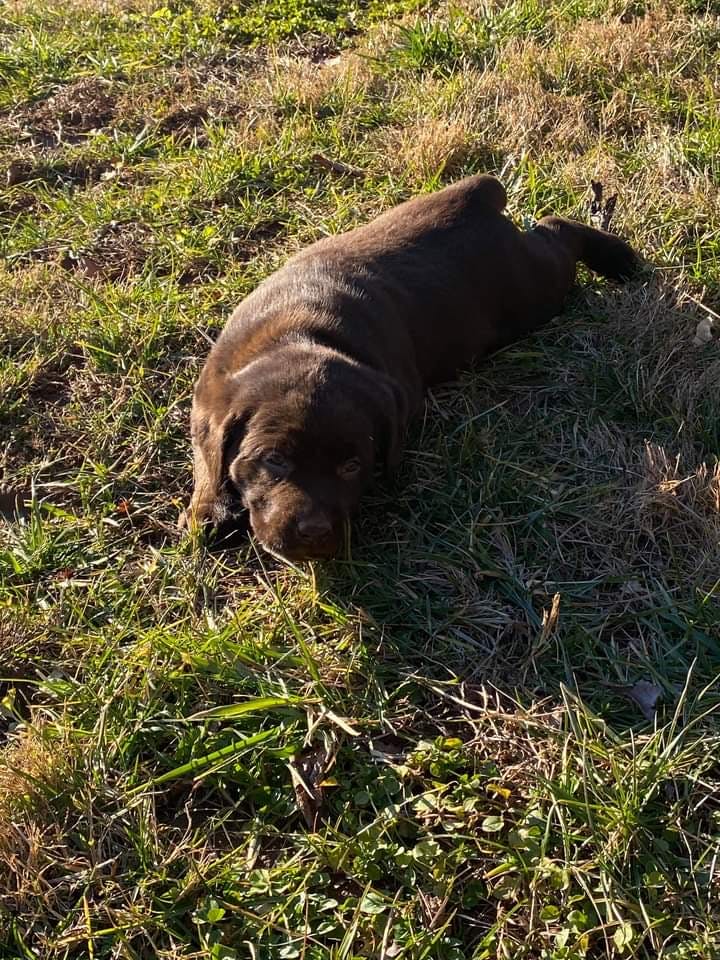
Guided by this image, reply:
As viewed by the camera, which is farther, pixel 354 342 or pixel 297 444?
pixel 354 342

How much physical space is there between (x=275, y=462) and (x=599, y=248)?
241 centimetres

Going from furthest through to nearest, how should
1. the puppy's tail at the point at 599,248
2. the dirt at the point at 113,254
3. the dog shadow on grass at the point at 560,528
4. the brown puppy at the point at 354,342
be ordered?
the dirt at the point at 113,254 < the puppy's tail at the point at 599,248 < the brown puppy at the point at 354,342 < the dog shadow on grass at the point at 560,528

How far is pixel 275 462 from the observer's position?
3.49 m

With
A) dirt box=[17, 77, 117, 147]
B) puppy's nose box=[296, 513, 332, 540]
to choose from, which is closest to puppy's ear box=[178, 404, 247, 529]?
puppy's nose box=[296, 513, 332, 540]

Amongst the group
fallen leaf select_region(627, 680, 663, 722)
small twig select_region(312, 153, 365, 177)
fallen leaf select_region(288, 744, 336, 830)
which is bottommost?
fallen leaf select_region(288, 744, 336, 830)

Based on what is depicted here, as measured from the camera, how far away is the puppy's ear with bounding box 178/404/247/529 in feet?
11.6

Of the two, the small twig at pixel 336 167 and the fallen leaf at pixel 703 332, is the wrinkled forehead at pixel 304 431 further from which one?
the small twig at pixel 336 167

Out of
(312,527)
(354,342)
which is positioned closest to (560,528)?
(312,527)

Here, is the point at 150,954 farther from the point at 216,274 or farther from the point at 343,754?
the point at 216,274

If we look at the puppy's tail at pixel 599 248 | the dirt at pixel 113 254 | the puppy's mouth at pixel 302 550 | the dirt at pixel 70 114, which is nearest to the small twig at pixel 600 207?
the puppy's tail at pixel 599 248

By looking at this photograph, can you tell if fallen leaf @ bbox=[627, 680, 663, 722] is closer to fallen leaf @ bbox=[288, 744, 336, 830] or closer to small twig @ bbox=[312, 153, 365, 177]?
fallen leaf @ bbox=[288, 744, 336, 830]

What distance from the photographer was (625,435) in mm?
4160

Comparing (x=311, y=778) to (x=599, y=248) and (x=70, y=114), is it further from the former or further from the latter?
(x=70, y=114)

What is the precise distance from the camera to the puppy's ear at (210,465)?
3547 millimetres
